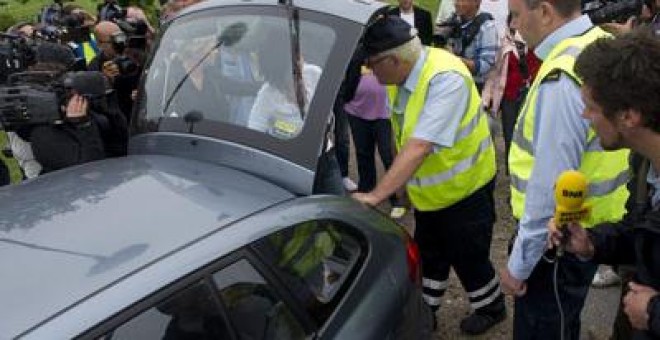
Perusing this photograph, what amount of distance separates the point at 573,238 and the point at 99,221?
147 centimetres

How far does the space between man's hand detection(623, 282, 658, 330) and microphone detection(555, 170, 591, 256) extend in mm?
270

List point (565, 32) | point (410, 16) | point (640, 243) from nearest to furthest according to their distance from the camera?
point (640, 243) → point (565, 32) → point (410, 16)

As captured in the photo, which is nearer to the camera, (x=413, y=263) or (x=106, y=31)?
(x=413, y=263)

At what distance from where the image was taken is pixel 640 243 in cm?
215

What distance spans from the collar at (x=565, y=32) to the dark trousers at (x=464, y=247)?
3.55 ft

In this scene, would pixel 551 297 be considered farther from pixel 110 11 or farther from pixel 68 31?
pixel 110 11

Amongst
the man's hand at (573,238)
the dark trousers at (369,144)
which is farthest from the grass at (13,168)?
the man's hand at (573,238)

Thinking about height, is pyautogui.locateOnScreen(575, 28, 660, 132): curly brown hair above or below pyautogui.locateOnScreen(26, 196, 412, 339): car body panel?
above

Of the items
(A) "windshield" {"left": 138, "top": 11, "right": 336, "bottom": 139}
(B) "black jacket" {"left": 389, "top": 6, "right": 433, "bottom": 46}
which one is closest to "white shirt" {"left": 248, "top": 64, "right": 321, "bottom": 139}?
(A) "windshield" {"left": 138, "top": 11, "right": 336, "bottom": 139}

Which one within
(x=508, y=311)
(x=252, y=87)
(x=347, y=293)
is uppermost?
(x=252, y=87)

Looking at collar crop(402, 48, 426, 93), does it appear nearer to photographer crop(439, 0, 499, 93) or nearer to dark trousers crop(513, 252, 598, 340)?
dark trousers crop(513, 252, 598, 340)

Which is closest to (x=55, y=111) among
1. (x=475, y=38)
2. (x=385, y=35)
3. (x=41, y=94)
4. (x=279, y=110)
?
(x=41, y=94)

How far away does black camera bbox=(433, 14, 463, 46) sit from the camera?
5.72m

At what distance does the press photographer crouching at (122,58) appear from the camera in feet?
15.3
